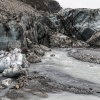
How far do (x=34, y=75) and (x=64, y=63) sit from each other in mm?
6364

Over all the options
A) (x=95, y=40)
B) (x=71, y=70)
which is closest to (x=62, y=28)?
(x=95, y=40)

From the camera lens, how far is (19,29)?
105 feet

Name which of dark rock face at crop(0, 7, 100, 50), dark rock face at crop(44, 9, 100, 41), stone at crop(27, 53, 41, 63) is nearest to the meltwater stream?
stone at crop(27, 53, 41, 63)

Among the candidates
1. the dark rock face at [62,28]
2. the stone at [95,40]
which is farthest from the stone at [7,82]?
the stone at [95,40]

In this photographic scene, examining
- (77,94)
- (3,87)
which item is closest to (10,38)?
(3,87)

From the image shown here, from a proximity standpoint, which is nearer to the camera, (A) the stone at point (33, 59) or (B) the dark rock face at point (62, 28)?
(A) the stone at point (33, 59)

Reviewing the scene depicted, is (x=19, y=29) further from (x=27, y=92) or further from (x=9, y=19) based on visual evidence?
(x=27, y=92)

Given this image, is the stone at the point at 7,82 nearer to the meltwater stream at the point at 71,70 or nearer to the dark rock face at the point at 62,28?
the meltwater stream at the point at 71,70

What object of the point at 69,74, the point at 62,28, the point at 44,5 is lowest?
the point at 69,74

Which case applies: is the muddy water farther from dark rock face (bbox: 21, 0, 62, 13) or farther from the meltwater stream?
dark rock face (bbox: 21, 0, 62, 13)

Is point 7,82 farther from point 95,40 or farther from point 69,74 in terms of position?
point 95,40

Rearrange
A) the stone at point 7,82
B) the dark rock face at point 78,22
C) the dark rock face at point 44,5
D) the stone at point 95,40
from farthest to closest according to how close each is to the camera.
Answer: the dark rock face at point 44,5, the dark rock face at point 78,22, the stone at point 95,40, the stone at point 7,82

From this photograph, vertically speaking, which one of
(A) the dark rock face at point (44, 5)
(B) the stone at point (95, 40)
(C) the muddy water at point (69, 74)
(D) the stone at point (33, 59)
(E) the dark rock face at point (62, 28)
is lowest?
(C) the muddy water at point (69, 74)

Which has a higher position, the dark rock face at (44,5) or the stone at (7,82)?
the dark rock face at (44,5)
